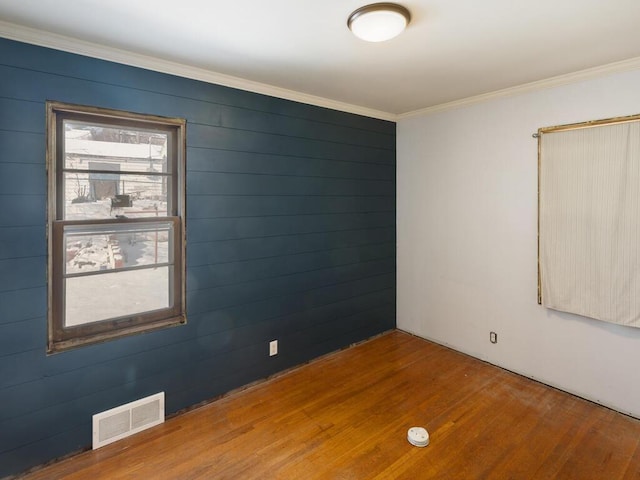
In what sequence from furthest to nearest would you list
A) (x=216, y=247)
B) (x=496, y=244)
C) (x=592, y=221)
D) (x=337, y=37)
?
1. (x=496, y=244)
2. (x=216, y=247)
3. (x=592, y=221)
4. (x=337, y=37)

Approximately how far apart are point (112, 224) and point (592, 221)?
3432 millimetres

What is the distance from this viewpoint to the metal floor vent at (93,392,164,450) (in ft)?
7.55

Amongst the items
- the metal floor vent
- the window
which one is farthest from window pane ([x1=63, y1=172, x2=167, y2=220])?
the metal floor vent

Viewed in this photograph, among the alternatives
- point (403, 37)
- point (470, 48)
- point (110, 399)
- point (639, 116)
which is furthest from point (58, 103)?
point (639, 116)

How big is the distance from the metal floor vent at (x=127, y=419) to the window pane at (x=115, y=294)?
614 mm

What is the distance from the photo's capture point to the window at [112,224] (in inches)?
86.0

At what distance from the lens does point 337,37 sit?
212 cm

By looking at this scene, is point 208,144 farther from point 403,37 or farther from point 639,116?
point 639,116

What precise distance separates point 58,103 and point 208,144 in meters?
0.92

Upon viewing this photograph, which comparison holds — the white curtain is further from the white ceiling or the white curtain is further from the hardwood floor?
the hardwood floor

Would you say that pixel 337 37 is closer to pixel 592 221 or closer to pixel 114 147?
pixel 114 147

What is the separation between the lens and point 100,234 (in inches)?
92.4

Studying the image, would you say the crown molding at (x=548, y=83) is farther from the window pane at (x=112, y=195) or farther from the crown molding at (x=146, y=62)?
the window pane at (x=112, y=195)

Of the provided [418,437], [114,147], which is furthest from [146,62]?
[418,437]
